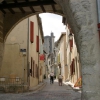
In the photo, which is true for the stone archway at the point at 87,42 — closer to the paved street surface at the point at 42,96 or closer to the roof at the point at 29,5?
the roof at the point at 29,5

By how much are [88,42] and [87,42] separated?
1 cm

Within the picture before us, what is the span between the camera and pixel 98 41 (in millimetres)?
3061

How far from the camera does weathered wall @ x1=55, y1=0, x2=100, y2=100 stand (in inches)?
116

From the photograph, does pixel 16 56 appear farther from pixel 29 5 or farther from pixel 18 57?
pixel 29 5

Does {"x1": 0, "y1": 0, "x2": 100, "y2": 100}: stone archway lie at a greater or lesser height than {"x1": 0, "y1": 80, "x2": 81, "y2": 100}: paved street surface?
greater

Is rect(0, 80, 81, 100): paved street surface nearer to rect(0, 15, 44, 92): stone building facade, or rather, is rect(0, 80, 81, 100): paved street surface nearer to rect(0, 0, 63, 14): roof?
rect(0, 15, 44, 92): stone building facade

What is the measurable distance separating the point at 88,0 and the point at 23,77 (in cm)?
1018

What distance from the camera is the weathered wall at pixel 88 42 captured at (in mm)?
2939

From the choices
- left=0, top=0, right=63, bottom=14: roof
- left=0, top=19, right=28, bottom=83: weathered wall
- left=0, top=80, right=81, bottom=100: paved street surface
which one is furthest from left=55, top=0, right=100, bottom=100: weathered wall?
left=0, top=19, right=28, bottom=83: weathered wall

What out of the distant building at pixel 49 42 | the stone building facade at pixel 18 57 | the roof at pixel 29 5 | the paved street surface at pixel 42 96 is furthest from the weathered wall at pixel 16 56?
the distant building at pixel 49 42

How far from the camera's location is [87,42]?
3.08 metres

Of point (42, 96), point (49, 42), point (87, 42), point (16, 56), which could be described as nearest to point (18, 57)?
point (16, 56)

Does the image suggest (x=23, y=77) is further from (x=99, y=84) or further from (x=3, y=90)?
(x=99, y=84)

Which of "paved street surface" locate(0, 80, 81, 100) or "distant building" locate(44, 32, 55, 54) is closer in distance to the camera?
"paved street surface" locate(0, 80, 81, 100)
